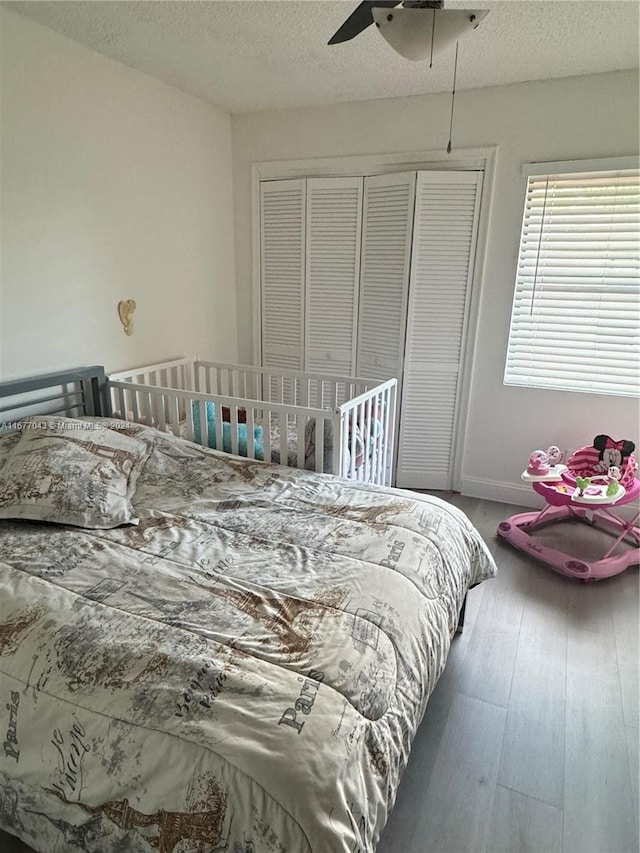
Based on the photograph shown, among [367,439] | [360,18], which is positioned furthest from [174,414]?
[360,18]

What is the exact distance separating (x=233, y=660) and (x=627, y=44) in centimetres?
308

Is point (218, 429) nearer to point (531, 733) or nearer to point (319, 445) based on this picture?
point (319, 445)

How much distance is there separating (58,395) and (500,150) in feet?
9.27

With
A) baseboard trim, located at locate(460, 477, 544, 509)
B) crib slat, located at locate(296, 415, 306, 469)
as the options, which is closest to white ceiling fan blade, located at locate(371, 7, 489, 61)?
crib slat, located at locate(296, 415, 306, 469)

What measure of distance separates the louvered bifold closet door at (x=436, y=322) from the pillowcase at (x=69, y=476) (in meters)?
1.94

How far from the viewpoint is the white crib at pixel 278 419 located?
239 centimetres

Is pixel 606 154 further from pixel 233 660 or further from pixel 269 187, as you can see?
pixel 233 660

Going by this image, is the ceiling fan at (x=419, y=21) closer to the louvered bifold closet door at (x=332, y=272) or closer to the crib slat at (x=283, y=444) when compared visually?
the crib slat at (x=283, y=444)

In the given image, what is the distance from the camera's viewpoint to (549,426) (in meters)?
3.27

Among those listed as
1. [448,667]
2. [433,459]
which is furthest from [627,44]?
[448,667]

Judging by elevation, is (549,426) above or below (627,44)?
below

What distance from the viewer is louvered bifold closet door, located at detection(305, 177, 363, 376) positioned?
11.2 ft

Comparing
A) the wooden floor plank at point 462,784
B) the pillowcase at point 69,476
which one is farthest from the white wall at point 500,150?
the pillowcase at point 69,476

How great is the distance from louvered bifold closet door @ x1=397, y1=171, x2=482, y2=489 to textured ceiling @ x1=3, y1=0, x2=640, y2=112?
2.00 ft
